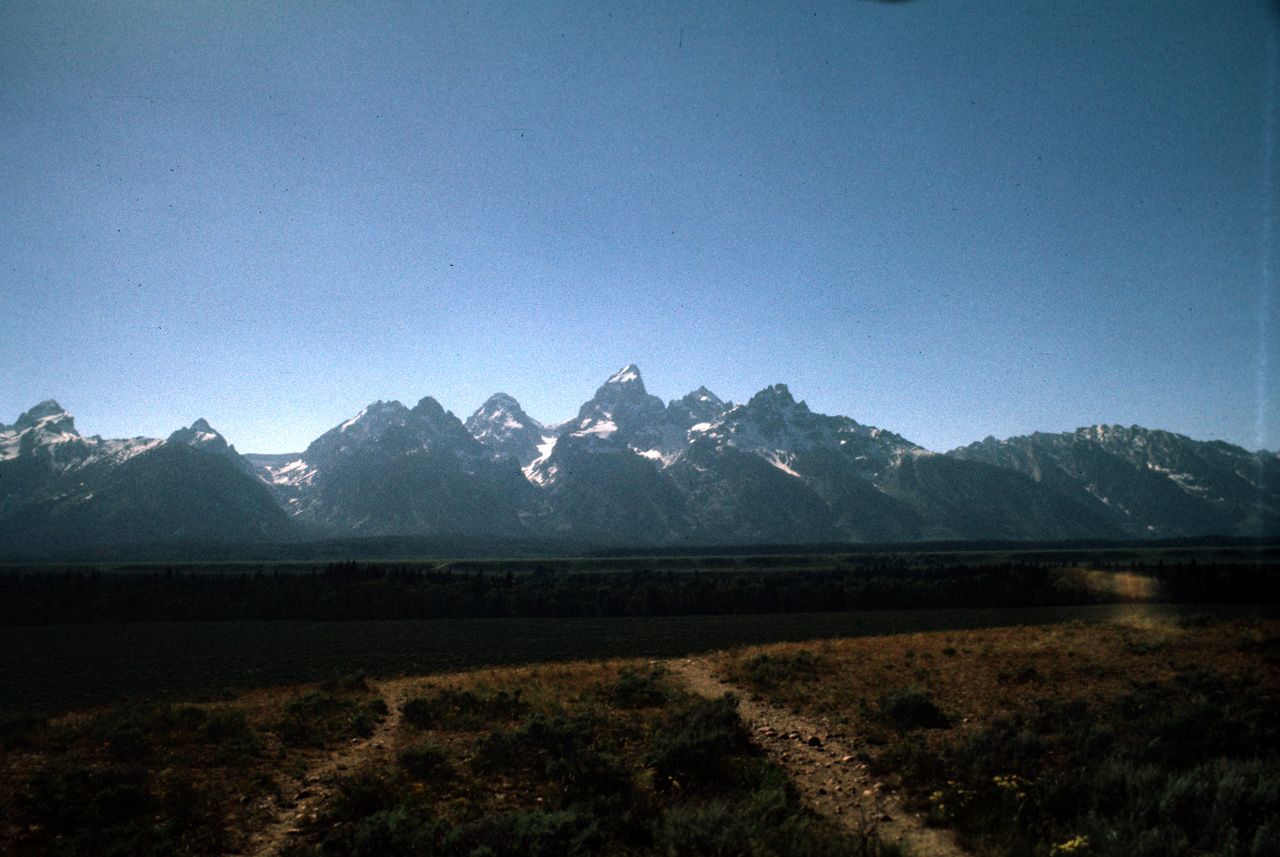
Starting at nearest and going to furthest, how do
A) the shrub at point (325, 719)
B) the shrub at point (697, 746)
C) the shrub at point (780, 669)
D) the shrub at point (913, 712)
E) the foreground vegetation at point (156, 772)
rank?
the foreground vegetation at point (156, 772) → the shrub at point (697, 746) → the shrub at point (913, 712) → the shrub at point (325, 719) → the shrub at point (780, 669)

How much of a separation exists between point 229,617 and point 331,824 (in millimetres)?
139828

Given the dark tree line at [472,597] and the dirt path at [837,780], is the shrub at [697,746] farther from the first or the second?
the dark tree line at [472,597]

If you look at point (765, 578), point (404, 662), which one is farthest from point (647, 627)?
point (765, 578)

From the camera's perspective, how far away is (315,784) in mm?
18484

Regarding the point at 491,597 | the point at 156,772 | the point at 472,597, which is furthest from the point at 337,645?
the point at 156,772

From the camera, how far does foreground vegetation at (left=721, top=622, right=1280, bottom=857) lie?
1181cm

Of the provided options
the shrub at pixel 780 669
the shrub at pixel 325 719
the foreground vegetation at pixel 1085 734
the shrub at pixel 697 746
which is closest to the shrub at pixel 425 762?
the shrub at pixel 325 719

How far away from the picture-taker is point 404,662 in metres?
66.4

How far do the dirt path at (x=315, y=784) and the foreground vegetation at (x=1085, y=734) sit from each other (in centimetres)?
1583

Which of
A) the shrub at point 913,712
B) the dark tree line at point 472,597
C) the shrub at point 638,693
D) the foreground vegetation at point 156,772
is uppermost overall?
the shrub at point 913,712

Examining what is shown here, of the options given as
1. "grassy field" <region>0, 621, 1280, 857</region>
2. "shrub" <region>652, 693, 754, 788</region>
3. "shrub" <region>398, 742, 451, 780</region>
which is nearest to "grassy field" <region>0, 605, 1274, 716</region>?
"grassy field" <region>0, 621, 1280, 857</region>

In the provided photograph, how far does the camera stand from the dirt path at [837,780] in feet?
43.5

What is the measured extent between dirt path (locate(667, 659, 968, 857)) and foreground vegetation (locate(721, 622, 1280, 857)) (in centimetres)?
54

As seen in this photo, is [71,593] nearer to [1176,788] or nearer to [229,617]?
[229,617]
